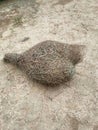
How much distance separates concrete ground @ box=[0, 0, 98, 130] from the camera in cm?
318

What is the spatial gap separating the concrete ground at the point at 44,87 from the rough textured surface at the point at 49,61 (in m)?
0.10

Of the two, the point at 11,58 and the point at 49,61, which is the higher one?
the point at 49,61

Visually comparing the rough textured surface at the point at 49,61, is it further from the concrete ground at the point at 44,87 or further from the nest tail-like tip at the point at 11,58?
the concrete ground at the point at 44,87

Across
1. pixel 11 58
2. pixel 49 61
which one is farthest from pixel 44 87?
pixel 11 58

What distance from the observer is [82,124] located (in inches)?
121

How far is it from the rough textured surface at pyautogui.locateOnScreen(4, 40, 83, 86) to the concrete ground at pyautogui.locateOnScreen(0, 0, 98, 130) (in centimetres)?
10

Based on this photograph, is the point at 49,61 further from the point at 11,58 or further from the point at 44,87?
the point at 11,58

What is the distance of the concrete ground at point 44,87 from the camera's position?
3.18 metres

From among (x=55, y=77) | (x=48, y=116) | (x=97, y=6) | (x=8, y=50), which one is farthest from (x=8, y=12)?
(x=48, y=116)

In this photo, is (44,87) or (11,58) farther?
(11,58)

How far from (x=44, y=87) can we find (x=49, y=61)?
1.26 ft

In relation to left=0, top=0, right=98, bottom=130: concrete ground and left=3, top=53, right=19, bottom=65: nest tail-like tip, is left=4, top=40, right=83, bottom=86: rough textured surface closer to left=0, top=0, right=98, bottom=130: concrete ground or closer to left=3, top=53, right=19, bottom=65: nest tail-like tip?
left=3, top=53, right=19, bottom=65: nest tail-like tip

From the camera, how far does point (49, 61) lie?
3676mm

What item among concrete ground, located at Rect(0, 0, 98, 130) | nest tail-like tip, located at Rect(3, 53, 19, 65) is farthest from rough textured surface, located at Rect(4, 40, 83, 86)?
concrete ground, located at Rect(0, 0, 98, 130)
